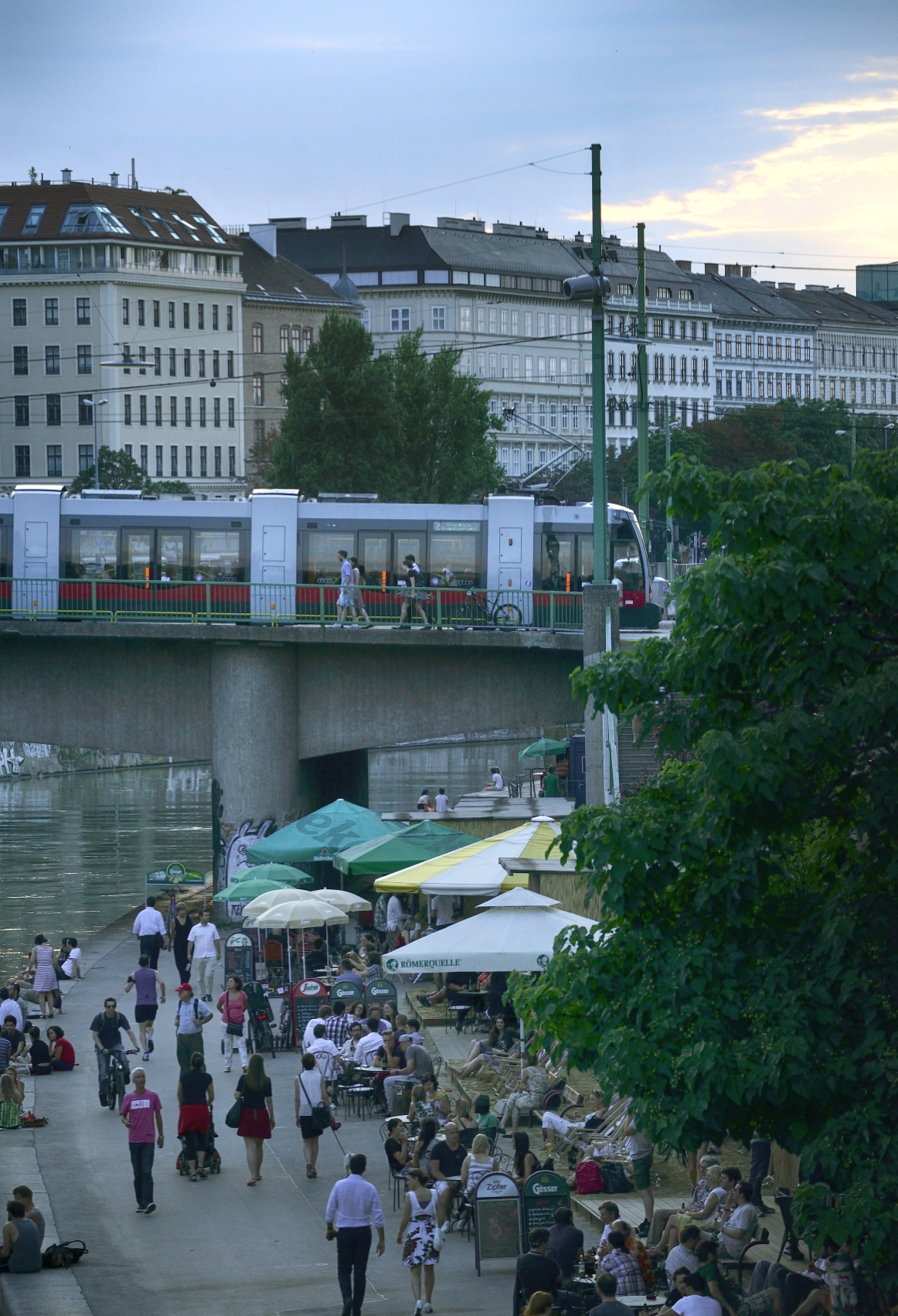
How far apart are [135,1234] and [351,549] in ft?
83.9

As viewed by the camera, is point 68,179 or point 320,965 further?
point 68,179

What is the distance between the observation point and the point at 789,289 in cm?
17638

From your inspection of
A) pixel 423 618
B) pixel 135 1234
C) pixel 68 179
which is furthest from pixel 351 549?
pixel 68 179

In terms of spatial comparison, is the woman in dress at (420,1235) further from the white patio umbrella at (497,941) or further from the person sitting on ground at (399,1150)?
the white patio umbrella at (497,941)

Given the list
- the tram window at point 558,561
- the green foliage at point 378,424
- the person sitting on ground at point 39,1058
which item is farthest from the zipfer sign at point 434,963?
the green foliage at point 378,424

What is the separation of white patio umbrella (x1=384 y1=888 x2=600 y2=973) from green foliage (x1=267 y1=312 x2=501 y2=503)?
4913 cm

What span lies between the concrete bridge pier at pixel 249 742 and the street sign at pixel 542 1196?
25.7 metres

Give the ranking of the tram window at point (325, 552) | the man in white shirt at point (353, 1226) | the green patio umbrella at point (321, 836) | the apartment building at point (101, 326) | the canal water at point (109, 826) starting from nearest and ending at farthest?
the man in white shirt at point (353, 1226)
the green patio umbrella at point (321, 836)
the tram window at point (325, 552)
the canal water at point (109, 826)
the apartment building at point (101, 326)

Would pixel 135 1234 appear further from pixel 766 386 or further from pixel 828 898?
pixel 766 386

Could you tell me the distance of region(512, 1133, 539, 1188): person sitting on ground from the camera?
1631 cm

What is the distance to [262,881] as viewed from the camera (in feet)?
95.5

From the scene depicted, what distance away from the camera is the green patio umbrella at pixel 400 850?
2862 centimetres

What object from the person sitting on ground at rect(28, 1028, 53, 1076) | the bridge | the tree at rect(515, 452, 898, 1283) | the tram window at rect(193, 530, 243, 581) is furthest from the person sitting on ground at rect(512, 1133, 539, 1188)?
the tram window at rect(193, 530, 243, 581)

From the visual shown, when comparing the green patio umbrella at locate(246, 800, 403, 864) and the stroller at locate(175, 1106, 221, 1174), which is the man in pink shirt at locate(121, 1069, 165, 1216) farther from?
the green patio umbrella at locate(246, 800, 403, 864)
